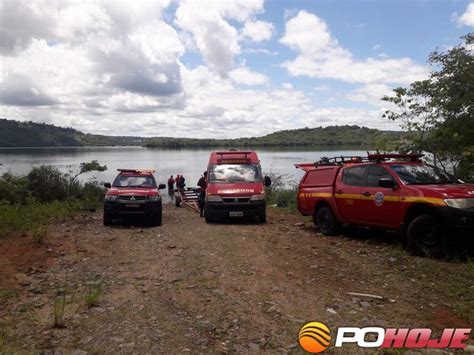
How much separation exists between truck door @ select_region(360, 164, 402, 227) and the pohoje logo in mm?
4146

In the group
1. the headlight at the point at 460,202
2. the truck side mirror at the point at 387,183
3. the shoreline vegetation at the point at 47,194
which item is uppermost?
the truck side mirror at the point at 387,183

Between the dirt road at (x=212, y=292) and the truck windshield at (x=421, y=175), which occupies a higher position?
the truck windshield at (x=421, y=175)

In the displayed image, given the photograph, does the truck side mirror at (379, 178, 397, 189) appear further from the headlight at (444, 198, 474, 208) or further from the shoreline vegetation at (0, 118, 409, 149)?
the shoreline vegetation at (0, 118, 409, 149)

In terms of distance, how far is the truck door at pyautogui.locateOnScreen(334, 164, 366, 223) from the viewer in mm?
9695

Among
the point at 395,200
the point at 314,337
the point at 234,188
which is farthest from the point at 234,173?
the point at 314,337

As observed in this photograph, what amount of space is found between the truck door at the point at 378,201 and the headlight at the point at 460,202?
3.92 ft

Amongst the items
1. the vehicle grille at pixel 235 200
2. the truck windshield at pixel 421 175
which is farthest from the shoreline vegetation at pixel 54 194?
the truck windshield at pixel 421 175

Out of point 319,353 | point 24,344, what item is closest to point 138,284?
point 24,344

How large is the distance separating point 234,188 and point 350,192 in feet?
15.7

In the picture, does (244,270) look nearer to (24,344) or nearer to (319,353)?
(319,353)

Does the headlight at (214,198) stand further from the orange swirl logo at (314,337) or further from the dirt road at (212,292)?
the orange swirl logo at (314,337)

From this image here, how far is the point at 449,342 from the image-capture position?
427 centimetres

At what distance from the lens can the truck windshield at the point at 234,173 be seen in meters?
14.5

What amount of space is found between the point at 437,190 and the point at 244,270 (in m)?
3.81
